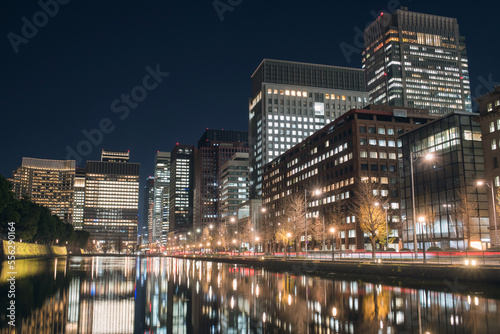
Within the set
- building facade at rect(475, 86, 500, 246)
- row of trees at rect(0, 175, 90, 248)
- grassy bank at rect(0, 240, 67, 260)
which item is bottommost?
grassy bank at rect(0, 240, 67, 260)

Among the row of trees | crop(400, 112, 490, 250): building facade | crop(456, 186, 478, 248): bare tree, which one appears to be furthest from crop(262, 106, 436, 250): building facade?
the row of trees

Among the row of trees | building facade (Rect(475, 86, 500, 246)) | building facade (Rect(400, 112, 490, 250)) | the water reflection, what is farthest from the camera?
building facade (Rect(400, 112, 490, 250))

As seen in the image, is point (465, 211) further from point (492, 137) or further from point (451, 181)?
point (451, 181)

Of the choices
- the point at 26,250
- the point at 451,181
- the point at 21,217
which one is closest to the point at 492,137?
the point at 451,181

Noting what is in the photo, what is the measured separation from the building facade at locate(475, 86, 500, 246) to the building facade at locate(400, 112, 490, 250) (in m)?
4.89

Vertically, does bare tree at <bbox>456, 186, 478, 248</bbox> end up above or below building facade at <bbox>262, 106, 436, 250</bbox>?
below

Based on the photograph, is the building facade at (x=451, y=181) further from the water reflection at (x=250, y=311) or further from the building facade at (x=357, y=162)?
the water reflection at (x=250, y=311)

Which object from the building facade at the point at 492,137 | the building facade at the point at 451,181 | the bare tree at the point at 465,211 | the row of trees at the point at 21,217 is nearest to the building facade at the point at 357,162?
the building facade at the point at 451,181

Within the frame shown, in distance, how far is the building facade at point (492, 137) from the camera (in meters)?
73.7

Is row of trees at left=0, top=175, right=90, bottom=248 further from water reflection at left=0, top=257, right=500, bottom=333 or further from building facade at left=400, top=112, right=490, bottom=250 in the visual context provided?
building facade at left=400, top=112, right=490, bottom=250

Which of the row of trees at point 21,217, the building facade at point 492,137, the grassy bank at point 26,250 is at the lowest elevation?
the grassy bank at point 26,250

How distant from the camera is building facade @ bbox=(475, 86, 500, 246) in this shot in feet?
242

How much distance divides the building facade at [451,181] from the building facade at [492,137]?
4893 millimetres

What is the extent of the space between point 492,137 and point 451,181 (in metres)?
13.7
